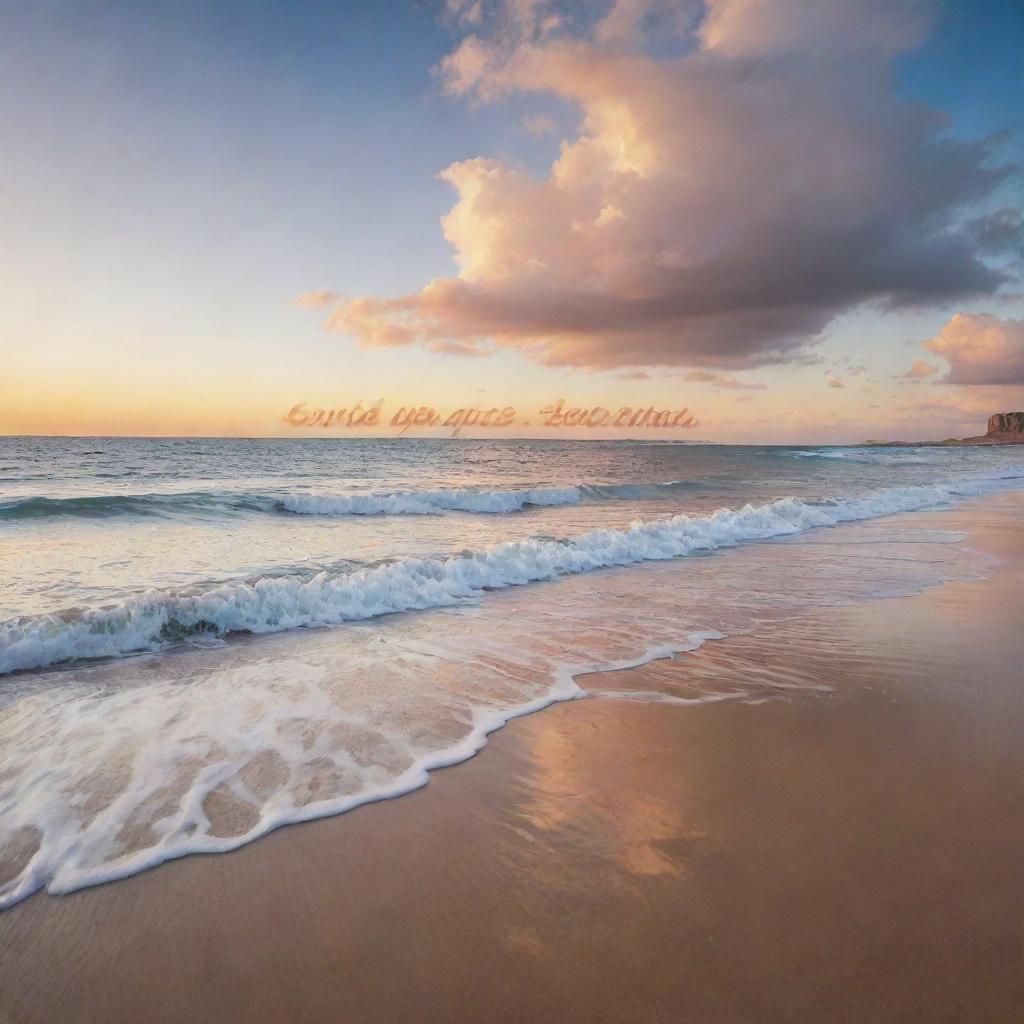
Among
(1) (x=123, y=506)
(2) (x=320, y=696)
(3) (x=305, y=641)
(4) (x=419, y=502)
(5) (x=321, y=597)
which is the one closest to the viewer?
(2) (x=320, y=696)

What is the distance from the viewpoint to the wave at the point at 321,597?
18.6ft

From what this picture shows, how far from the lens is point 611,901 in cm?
235

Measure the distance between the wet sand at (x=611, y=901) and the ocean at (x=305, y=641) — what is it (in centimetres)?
42

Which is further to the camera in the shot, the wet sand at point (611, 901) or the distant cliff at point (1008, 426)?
the distant cliff at point (1008, 426)

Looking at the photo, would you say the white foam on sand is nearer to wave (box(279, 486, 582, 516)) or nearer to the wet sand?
the wet sand

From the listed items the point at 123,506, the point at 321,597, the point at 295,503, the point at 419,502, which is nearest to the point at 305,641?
the point at 321,597

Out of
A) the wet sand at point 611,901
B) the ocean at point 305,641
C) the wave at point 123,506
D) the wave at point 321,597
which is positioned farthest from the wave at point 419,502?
the wet sand at point 611,901

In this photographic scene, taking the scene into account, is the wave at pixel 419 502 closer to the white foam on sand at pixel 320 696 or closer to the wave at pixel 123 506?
the wave at pixel 123 506

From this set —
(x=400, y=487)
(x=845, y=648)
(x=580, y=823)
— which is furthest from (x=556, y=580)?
(x=400, y=487)

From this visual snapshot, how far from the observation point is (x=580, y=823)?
2.90 meters

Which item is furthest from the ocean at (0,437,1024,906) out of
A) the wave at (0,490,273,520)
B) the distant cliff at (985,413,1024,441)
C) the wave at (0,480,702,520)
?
the distant cliff at (985,413,1024,441)

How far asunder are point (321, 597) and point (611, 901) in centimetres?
545

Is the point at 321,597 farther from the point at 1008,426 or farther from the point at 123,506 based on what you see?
Result: the point at 1008,426

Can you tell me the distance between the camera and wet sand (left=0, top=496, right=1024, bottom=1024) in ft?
6.42
